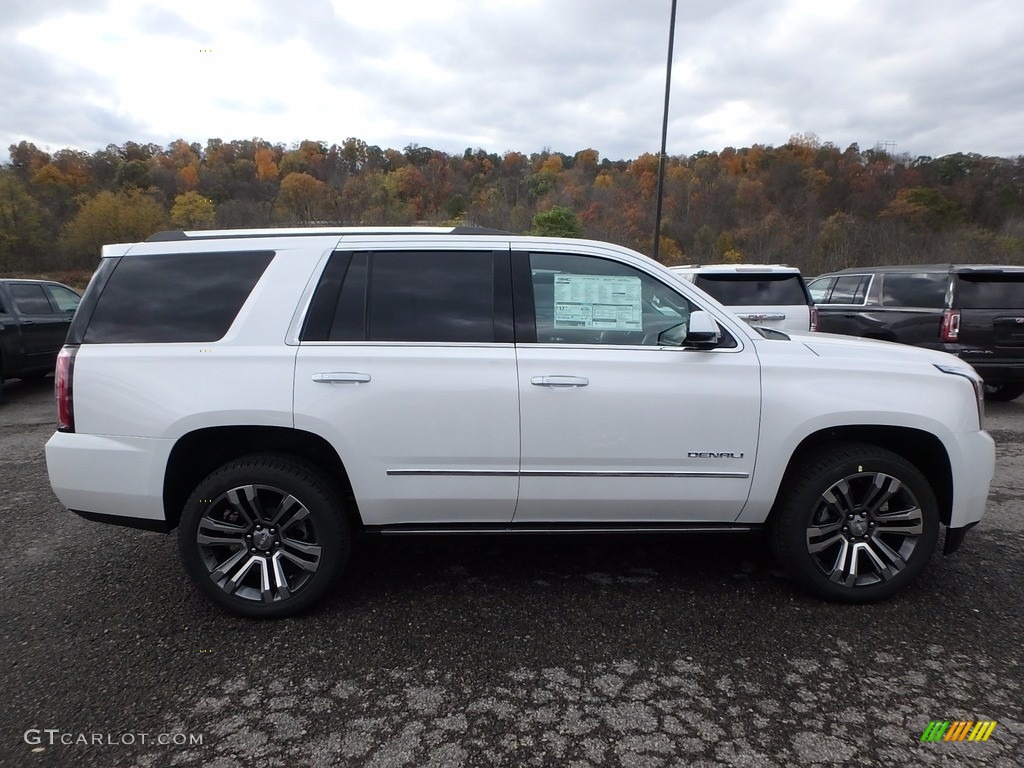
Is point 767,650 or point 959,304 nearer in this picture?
point 767,650

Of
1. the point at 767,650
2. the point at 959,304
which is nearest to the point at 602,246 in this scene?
the point at 767,650

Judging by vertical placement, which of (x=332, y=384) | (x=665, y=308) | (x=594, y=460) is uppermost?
(x=665, y=308)

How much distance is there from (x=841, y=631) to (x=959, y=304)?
21.4 feet

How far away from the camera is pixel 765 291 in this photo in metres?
8.05

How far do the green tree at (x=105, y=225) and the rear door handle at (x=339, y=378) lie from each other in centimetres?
5376

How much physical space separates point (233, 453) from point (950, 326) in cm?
818

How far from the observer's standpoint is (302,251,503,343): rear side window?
10.6 feet

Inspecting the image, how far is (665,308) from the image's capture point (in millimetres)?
3385

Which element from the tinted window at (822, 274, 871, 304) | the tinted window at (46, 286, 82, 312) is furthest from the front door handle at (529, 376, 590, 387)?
the tinted window at (46, 286, 82, 312)

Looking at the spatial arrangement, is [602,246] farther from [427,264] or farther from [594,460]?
[594,460]

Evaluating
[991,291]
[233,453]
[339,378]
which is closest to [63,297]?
[233,453]

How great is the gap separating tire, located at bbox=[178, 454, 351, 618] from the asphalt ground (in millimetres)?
157

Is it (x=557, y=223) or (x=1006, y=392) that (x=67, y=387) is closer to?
(x=1006, y=392)

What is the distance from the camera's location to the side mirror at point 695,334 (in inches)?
122
